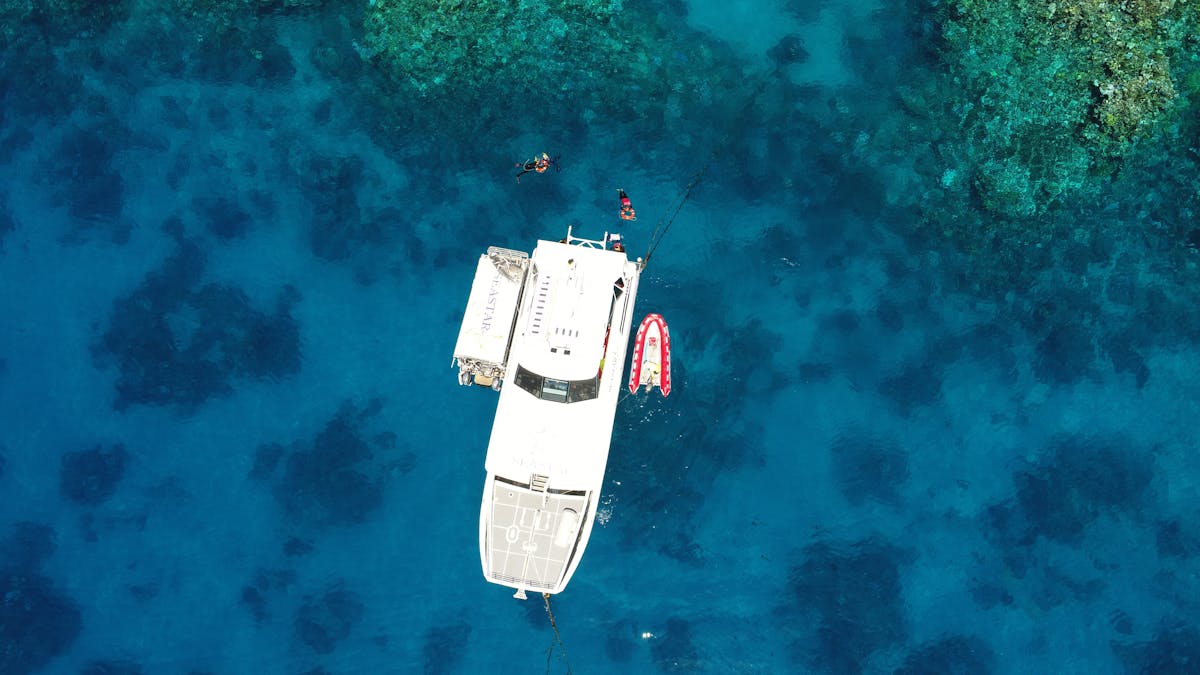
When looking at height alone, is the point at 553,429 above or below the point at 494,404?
below

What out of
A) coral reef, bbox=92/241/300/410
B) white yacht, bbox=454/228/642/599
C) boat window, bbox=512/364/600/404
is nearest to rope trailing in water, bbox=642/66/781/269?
white yacht, bbox=454/228/642/599

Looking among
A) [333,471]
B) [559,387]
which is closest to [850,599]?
[559,387]

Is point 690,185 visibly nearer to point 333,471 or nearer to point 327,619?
point 333,471

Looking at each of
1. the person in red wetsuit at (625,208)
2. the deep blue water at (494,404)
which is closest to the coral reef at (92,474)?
the deep blue water at (494,404)

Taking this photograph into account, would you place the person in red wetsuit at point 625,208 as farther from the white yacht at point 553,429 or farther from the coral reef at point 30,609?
the coral reef at point 30,609

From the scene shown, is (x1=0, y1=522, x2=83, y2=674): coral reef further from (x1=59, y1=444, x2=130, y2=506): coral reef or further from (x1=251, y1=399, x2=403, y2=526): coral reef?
(x1=251, y1=399, x2=403, y2=526): coral reef

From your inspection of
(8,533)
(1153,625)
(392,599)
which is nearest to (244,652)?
(392,599)
